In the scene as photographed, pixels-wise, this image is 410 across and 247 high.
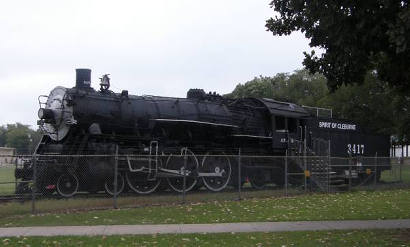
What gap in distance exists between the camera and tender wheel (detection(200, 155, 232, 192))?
18891mm

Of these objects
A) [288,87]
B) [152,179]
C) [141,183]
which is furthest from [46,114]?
[288,87]

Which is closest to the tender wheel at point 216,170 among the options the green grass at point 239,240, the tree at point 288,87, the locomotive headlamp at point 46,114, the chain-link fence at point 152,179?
the chain-link fence at point 152,179

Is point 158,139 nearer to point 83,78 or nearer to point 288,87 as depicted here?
point 83,78

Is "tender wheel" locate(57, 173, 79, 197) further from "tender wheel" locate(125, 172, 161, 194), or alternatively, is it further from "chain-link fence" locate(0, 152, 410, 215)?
"tender wheel" locate(125, 172, 161, 194)

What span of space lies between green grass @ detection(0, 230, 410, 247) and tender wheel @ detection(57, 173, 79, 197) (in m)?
6.30

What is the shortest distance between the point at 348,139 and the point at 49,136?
1381 centimetres

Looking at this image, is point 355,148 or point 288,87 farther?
point 288,87

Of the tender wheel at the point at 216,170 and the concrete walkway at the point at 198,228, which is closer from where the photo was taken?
the concrete walkway at the point at 198,228

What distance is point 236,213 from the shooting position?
13.4m

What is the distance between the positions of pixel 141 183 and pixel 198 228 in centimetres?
693

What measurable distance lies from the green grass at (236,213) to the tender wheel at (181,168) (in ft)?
7.76

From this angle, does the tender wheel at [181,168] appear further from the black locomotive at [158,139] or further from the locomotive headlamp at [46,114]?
the locomotive headlamp at [46,114]

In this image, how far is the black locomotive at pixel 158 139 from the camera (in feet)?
53.3

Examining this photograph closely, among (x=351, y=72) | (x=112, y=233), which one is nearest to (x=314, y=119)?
(x=351, y=72)
